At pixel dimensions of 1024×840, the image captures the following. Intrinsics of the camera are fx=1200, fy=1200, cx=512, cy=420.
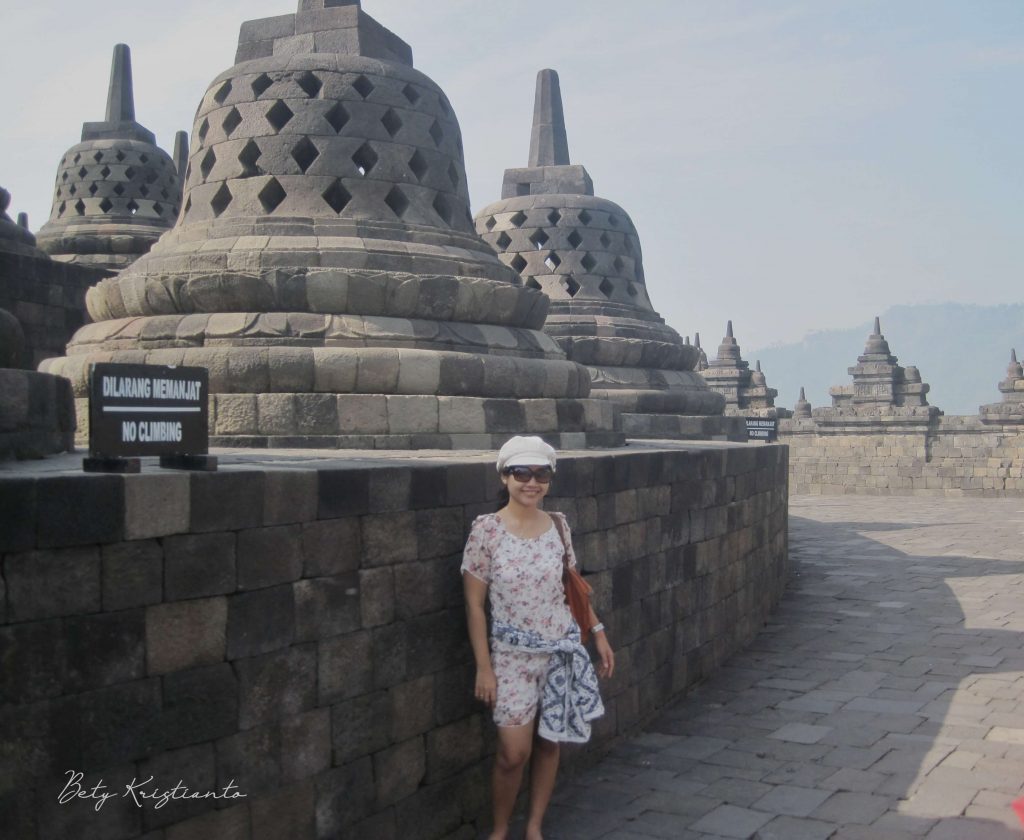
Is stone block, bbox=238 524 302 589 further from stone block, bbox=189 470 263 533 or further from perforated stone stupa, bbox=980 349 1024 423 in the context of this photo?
perforated stone stupa, bbox=980 349 1024 423

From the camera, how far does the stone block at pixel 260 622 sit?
3.52 metres

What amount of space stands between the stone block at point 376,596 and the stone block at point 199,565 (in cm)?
64

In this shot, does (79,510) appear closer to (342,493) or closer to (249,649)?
(249,649)

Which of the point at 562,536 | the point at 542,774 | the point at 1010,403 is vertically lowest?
the point at 542,774

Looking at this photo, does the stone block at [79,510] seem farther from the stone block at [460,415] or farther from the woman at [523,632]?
the stone block at [460,415]

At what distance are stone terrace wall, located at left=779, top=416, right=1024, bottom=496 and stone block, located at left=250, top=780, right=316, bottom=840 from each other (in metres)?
22.9

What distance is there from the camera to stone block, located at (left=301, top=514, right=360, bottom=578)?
12.5 feet

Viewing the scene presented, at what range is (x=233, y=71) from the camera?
786 cm

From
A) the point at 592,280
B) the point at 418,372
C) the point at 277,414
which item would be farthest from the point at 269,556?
the point at 592,280

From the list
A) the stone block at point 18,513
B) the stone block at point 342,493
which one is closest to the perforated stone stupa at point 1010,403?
the stone block at point 342,493

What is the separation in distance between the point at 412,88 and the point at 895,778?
16.7ft

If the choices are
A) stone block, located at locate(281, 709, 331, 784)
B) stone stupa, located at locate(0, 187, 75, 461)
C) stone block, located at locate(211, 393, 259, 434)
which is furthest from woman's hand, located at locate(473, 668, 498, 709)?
stone block, located at locate(211, 393, 259, 434)

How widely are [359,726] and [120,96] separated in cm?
1325

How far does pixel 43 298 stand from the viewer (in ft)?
33.0
